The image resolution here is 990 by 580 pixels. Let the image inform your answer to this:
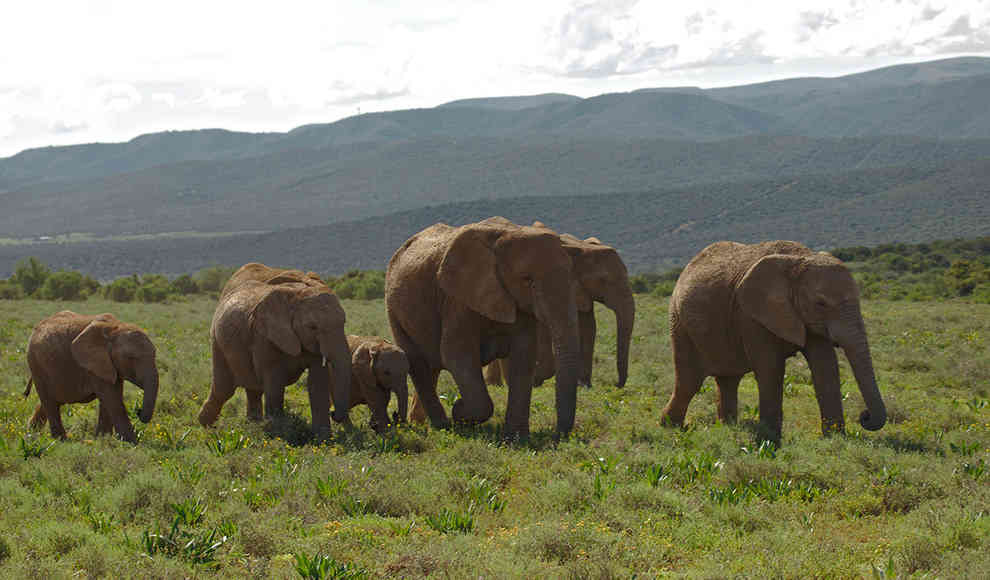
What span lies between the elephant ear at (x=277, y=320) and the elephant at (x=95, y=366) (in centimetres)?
126

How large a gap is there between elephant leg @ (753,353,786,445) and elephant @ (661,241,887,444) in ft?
0.04

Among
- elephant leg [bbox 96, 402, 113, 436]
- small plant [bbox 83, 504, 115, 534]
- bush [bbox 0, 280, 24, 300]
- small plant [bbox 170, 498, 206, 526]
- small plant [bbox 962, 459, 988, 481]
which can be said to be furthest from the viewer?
bush [bbox 0, 280, 24, 300]

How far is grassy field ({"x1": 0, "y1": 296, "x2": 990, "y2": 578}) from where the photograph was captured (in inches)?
280

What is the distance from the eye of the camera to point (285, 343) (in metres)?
11.0

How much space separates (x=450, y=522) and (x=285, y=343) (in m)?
3.84

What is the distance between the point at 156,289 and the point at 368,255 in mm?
84796

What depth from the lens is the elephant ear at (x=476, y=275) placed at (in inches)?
425

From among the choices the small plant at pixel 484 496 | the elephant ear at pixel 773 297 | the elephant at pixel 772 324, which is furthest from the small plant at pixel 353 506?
the elephant ear at pixel 773 297

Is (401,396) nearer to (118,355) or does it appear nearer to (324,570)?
(118,355)

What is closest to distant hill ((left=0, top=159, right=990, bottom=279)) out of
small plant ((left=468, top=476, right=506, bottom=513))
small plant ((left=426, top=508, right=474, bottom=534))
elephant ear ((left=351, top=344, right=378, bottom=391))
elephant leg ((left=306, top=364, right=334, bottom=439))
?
elephant ear ((left=351, top=344, right=378, bottom=391))

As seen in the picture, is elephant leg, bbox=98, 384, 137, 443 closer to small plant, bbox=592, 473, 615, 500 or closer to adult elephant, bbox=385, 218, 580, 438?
adult elephant, bbox=385, 218, 580, 438

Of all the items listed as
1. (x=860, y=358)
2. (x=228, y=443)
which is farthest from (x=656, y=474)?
(x=228, y=443)

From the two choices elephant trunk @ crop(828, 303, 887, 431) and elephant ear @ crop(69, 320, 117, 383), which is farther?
elephant ear @ crop(69, 320, 117, 383)

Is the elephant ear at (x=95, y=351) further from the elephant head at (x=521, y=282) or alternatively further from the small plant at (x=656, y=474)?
the small plant at (x=656, y=474)
